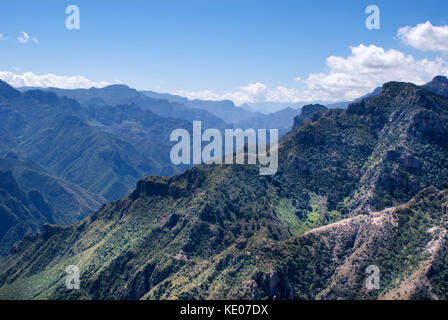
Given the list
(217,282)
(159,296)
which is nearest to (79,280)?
(159,296)

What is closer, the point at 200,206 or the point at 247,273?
the point at 247,273

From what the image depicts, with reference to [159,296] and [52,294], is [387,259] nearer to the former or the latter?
[159,296]

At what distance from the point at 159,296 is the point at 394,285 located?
277 feet

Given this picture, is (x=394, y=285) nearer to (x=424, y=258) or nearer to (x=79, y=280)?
(x=424, y=258)

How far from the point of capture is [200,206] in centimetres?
19925

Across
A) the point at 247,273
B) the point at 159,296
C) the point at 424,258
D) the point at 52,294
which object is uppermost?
the point at 424,258

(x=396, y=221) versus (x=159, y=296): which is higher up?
(x=396, y=221)

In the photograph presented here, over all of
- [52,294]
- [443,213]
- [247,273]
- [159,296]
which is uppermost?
[443,213]

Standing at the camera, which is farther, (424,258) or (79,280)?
(79,280)

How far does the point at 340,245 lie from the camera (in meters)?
157

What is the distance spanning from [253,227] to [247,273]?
167 feet
